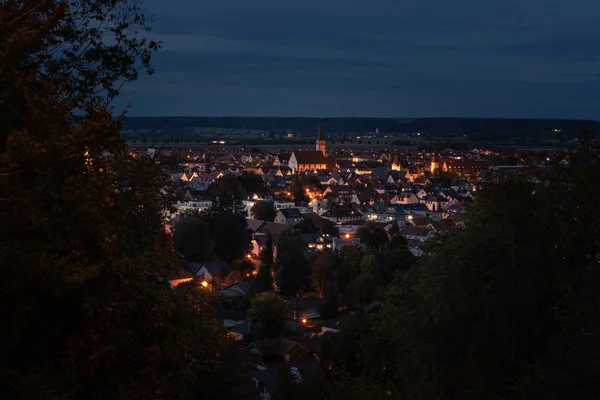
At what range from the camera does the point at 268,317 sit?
20781 mm

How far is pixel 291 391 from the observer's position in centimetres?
822

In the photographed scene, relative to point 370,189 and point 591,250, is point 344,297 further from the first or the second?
point 370,189

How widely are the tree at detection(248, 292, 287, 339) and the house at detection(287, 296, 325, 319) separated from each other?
3.71 metres

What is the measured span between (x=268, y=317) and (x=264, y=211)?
2698cm

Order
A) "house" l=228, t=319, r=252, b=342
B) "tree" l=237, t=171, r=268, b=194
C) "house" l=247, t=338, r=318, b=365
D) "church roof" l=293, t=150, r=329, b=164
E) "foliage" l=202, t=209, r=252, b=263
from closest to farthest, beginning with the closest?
1. "house" l=247, t=338, r=318, b=365
2. "house" l=228, t=319, r=252, b=342
3. "foliage" l=202, t=209, r=252, b=263
4. "tree" l=237, t=171, r=268, b=194
5. "church roof" l=293, t=150, r=329, b=164

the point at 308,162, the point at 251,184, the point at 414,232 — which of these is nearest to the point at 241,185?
the point at 251,184

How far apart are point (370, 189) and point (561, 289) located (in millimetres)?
59670

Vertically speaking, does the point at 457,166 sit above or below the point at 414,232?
above

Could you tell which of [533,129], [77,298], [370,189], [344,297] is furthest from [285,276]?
[533,129]

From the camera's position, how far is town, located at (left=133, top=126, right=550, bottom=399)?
17703 millimetres

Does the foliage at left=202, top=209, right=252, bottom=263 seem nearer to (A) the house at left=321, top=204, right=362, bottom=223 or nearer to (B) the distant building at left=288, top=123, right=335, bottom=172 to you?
(A) the house at left=321, top=204, right=362, bottom=223

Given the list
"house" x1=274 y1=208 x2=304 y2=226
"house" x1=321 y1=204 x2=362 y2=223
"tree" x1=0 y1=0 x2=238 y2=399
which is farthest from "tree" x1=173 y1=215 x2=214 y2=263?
"tree" x1=0 y1=0 x2=238 y2=399

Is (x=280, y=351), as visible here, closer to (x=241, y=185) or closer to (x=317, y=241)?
(x=317, y=241)

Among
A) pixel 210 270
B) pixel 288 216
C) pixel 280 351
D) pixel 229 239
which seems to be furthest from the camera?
pixel 288 216
